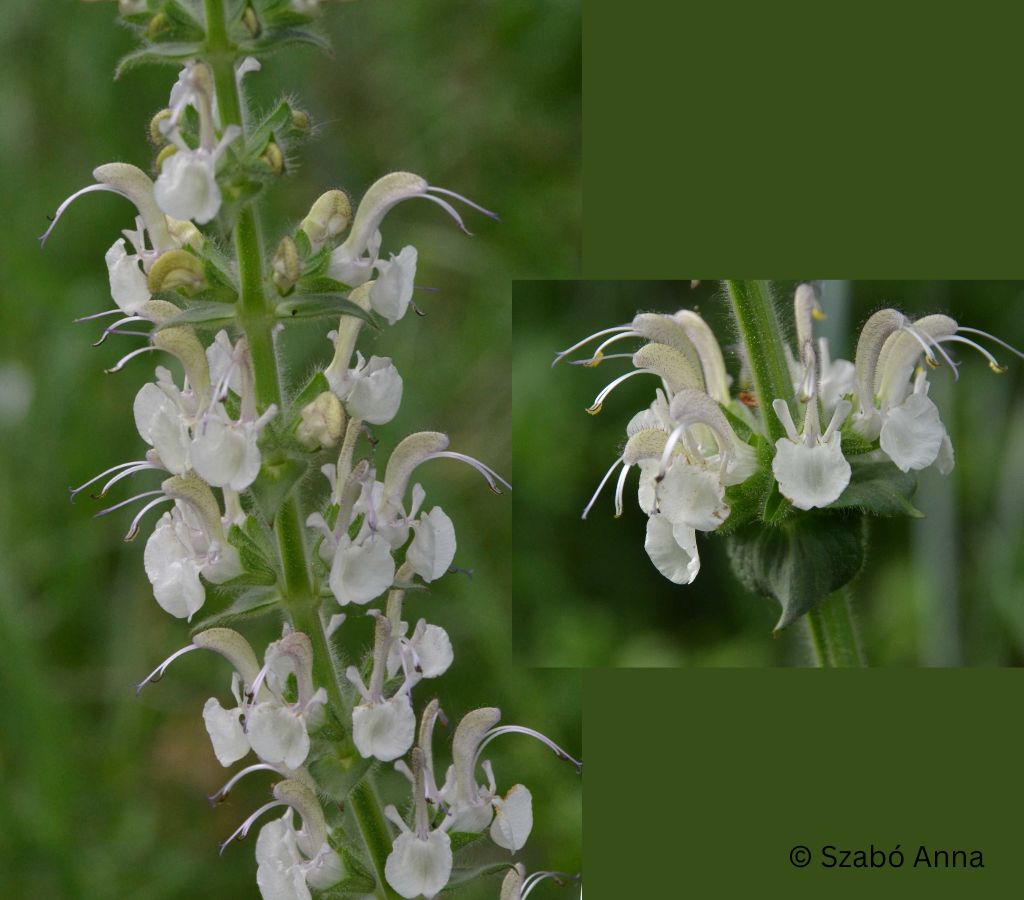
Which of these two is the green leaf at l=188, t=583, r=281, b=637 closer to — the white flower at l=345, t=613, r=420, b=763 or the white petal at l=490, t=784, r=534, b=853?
the white flower at l=345, t=613, r=420, b=763

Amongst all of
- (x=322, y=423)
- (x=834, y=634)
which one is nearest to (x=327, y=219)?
(x=322, y=423)

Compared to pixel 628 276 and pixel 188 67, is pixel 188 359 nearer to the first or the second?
pixel 188 67

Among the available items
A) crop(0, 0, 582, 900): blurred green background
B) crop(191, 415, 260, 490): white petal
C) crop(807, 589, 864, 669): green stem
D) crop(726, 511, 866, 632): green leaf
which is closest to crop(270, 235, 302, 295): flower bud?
crop(191, 415, 260, 490): white petal

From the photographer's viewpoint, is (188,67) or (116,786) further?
(116,786)

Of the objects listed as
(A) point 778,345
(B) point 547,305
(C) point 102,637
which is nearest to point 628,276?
(A) point 778,345

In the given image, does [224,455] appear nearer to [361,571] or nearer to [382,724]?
[361,571]

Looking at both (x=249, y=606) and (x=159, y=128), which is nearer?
(x=159, y=128)
